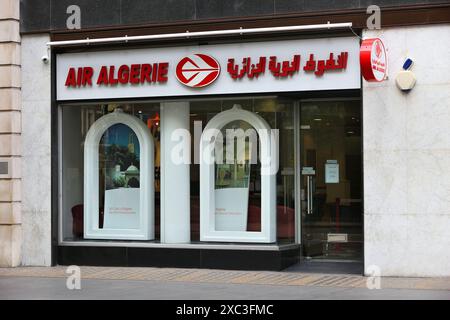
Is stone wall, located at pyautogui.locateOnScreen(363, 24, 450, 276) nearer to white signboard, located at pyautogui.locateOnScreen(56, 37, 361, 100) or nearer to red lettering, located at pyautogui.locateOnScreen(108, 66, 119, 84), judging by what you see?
white signboard, located at pyautogui.locateOnScreen(56, 37, 361, 100)

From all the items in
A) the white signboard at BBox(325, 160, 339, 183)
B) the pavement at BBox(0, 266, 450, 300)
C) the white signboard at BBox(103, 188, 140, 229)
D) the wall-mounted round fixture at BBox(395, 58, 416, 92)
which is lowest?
the pavement at BBox(0, 266, 450, 300)

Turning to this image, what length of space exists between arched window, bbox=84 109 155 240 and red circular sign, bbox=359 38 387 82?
4.37 meters

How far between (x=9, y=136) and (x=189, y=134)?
3.12 metres

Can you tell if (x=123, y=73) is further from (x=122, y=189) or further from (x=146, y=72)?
(x=122, y=189)

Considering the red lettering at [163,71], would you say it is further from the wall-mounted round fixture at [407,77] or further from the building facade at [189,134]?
the wall-mounted round fixture at [407,77]

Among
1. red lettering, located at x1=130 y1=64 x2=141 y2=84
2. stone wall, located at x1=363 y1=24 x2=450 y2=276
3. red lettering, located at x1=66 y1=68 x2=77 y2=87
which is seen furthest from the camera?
red lettering, located at x1=66 y1=68 x2=77 y2=87

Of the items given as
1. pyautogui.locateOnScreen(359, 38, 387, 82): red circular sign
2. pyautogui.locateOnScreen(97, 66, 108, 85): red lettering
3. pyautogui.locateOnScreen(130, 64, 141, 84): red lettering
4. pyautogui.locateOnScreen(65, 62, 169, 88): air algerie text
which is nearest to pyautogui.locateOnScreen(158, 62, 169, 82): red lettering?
pyautogui.locateOnScreen(65, 62, 169, 88): air algerie text

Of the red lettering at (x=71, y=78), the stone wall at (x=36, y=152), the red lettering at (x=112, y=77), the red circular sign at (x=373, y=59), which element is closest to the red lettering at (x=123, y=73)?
the red lettering at (x=112, y=77)

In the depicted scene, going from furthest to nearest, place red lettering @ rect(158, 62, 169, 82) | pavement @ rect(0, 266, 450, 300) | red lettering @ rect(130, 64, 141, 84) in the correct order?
red lettering @ rect(130, 64, 141, 84) → red lettering @ rect(158, 62, 169, 82) → pavement @ rect(0, 266, 450, 300)

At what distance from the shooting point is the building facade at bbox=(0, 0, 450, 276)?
1288cm

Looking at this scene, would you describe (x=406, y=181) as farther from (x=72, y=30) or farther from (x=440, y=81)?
(x=72, y=30)
